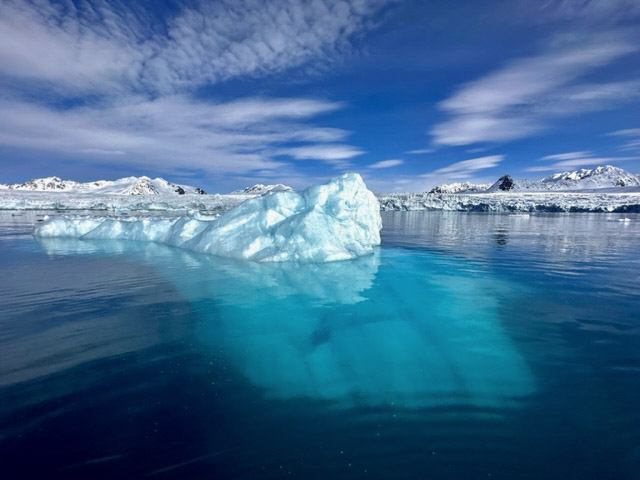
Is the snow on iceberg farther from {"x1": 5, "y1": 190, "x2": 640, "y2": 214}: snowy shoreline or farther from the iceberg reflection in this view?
{"x1": 5, "y1": 190, "x2": 640, "y2": 214}: snowy shoreline

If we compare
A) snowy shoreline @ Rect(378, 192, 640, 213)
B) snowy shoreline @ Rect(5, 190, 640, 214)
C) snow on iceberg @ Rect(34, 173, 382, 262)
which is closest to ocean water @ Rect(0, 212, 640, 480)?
snow on iceberg @ Rect(34, 173, 382, 262)

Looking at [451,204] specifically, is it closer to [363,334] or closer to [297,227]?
[297,227]

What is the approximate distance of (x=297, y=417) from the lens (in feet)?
10.8

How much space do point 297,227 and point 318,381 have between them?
7.83m

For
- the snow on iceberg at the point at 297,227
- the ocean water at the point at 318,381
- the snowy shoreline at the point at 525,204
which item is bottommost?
the ocean water at the point at 318,381

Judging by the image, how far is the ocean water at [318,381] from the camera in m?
2.77

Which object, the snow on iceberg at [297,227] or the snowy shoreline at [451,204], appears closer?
the snow on iceberg at [297,227]

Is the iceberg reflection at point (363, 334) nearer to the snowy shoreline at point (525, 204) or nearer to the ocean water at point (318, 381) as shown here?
the ocean water at point (318, 381)

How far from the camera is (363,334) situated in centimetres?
525

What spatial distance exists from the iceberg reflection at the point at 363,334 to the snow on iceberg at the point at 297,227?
183 cm

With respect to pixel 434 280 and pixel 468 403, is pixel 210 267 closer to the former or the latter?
pixel 434 280

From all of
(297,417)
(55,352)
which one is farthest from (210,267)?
(297,417)

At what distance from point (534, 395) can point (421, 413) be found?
1.37m

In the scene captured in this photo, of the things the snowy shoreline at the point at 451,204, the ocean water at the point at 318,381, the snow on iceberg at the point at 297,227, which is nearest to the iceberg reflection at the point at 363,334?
the ocean water at the point at 318,381
